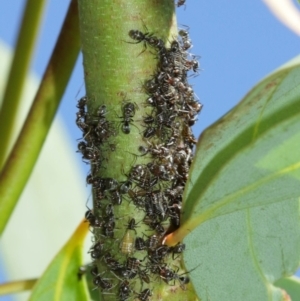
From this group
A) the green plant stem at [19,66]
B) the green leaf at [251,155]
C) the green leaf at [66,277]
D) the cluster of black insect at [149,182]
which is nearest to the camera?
the green leaf at [251,155]

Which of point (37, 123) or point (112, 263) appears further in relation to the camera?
point (37, 123)

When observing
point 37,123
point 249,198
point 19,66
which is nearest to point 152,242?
point 249,198

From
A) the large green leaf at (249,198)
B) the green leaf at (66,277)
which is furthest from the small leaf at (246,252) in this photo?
the green leaf at (66,277)

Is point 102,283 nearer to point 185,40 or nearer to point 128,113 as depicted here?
point 128,113

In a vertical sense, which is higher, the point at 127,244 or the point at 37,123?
the point at 37,123

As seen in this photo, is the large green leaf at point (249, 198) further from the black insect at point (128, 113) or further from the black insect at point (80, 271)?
the black insect at point (80, 271)

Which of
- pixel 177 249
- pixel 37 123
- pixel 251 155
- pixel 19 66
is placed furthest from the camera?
pixel 19 66

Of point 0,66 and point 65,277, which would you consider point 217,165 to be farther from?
point 0,66
